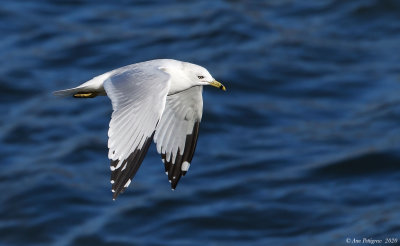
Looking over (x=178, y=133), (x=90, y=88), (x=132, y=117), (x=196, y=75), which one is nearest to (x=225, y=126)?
(x=178, y=133)

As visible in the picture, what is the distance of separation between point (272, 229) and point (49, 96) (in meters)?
5.21

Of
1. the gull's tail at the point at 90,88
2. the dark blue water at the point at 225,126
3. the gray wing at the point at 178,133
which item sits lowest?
the dark blue water at the point at 225,126

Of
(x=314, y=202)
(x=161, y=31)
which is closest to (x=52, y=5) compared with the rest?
(x=161, y=31)

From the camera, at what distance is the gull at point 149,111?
789cm

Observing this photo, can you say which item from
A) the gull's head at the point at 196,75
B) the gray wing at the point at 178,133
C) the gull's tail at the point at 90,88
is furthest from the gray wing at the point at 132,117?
the gray wing at the point at 178,133

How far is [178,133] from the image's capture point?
9680 millimetres

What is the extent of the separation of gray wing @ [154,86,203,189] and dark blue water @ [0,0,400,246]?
537 centimetres

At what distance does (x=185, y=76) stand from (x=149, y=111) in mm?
909

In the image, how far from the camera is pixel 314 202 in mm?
15891

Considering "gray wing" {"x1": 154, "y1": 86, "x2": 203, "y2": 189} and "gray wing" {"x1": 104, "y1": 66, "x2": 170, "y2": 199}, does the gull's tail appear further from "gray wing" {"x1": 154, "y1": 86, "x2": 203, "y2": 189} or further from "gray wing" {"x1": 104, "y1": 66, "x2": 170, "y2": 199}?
"gray wing" {"x1": 154, "y1": 86, "x2": 203, "y2": 189}

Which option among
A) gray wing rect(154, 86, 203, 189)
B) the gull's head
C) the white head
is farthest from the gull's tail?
gray wing rect(154, 86, 203, 189)

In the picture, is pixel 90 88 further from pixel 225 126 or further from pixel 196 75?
pixel 225 126

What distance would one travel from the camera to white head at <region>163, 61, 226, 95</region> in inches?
347

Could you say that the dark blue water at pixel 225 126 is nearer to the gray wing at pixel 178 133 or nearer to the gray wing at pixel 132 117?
the gray wing at pixel 178 133
